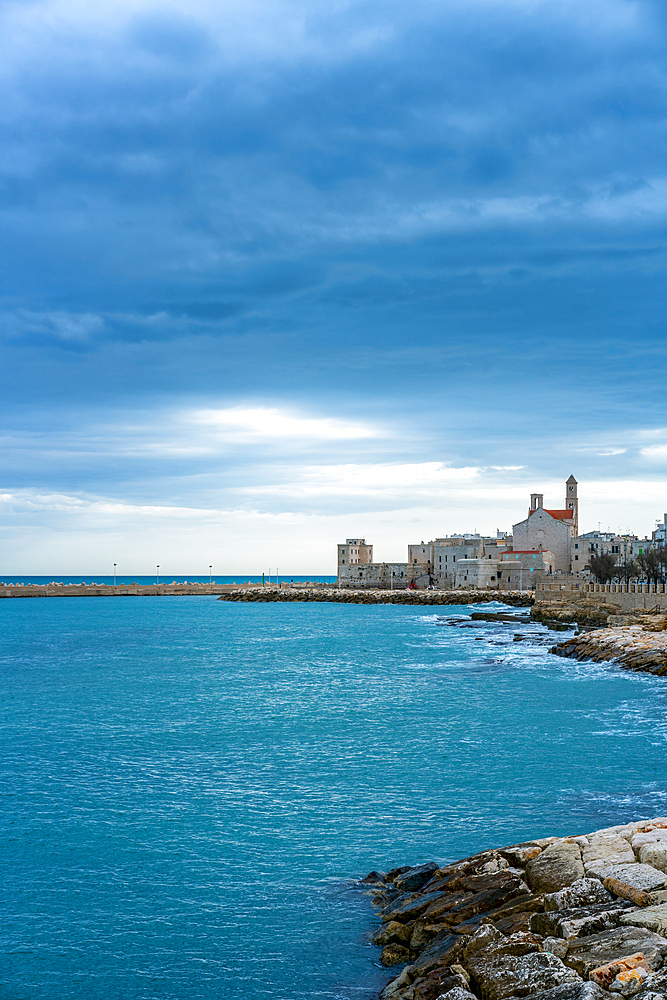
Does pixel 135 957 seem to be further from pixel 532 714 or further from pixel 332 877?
pixel 532 714

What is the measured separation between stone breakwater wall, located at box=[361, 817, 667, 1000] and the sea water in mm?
735

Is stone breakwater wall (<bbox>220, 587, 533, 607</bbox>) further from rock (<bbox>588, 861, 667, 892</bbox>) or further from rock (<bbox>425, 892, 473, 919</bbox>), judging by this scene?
rock (<bbox>588, 861, 667, 892</bbox>)

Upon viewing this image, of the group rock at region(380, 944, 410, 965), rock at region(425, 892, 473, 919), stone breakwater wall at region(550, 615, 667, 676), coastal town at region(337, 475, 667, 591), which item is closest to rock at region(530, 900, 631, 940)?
rock at region(425, 892, 473, 919)

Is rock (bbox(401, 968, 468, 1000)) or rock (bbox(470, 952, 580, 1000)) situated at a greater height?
rock (bbox(470, 952, 580, 1000))

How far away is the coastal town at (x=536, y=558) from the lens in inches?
3984

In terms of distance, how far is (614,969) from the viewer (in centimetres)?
691

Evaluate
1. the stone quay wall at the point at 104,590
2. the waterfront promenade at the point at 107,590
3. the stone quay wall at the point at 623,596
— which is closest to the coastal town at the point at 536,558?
the stone quay wall at the point at 623,596

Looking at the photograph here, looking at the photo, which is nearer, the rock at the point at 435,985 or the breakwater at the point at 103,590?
the rock at the point at 435,985

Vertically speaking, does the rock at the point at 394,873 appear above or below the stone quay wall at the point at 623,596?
below

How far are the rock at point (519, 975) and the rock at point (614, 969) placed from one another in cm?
22

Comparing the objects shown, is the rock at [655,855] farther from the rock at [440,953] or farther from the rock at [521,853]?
the rock at [440,953]

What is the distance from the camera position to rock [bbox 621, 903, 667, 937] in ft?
24.4

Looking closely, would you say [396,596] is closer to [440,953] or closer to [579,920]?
[440,953]

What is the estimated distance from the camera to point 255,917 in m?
10.9
